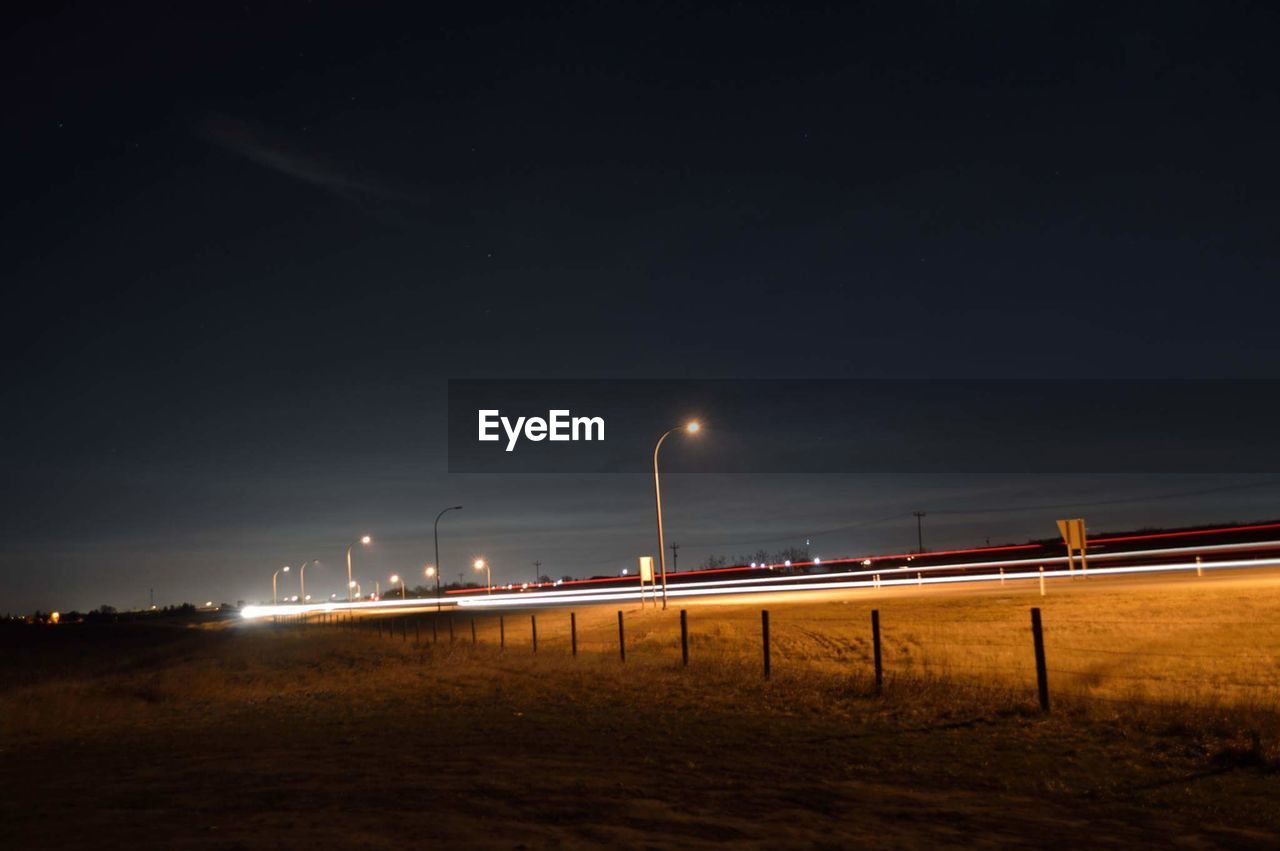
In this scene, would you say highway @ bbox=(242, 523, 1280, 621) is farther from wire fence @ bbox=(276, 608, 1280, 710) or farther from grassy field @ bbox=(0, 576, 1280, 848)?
grassy field @ bbox=(0, 576, 1280, 848)

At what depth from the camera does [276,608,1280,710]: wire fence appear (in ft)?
58.2

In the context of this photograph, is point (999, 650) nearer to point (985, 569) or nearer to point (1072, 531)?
point (1072, 531)

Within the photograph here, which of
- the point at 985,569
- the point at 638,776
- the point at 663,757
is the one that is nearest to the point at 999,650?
the point at 663,757

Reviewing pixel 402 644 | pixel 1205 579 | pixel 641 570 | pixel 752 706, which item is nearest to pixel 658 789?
pixel 752 706

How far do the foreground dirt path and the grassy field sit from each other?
0.04 m

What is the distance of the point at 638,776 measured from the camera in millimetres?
9922

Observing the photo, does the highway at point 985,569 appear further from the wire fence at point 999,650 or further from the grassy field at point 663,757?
the grassy field at point 663,757

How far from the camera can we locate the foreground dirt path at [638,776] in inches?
304

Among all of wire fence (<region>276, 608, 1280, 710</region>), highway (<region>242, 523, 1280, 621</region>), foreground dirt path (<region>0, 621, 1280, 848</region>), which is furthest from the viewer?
highway (<region>242, 523, 1280, 621</region>)

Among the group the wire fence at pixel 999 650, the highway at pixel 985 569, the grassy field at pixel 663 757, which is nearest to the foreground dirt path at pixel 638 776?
the grassy field at pixel 663 757

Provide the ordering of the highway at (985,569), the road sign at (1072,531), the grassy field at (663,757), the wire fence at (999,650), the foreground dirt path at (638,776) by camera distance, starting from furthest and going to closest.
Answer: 1. the highway at (985,569)
2. the road sign at (1072,531)
3. the wire fence at (999,650)
4. the grassy field at (663,757)
5. the foreground dirt path at (638,776)

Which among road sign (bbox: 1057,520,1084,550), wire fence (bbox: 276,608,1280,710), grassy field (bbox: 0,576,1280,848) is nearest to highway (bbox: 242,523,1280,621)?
road sign (bbox: 1057,520,1084,550)

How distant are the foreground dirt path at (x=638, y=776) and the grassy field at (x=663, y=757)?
0.14 feet

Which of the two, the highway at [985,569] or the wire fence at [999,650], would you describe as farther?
the highway at [985,569]
